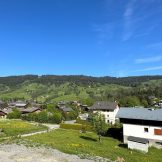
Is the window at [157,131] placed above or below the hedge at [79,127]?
above

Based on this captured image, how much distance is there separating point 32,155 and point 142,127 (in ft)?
81.2

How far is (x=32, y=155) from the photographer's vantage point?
128 ft

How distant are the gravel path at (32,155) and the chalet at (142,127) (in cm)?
1541

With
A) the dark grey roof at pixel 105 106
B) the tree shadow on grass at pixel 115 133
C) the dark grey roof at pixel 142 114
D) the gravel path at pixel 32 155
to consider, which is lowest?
the gravel path at pixel 32 155

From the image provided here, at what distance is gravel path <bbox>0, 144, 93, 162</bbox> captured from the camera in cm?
3684

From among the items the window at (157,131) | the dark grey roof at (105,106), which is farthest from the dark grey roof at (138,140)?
the dark grey roof at (105,106)

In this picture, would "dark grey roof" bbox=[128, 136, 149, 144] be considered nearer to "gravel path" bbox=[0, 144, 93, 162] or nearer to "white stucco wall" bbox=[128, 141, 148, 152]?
"white stucco wall" bbox=[128, 141, 148, 152]

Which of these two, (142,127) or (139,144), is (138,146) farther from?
(142,127)

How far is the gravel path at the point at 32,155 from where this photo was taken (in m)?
36.8

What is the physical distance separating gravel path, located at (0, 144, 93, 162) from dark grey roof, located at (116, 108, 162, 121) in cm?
2051

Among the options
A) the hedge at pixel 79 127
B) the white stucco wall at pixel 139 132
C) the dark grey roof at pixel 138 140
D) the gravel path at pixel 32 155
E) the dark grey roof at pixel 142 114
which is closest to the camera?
the gravel path at pixel 32 155

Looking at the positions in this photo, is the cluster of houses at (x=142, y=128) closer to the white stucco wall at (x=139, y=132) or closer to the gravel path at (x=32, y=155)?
the white stucco wall at (x=139, y=132)

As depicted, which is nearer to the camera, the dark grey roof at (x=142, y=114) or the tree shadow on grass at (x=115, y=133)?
the dark grey roof at (x=142, y=114)

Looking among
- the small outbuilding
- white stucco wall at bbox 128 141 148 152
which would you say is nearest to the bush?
the small outbuilding
